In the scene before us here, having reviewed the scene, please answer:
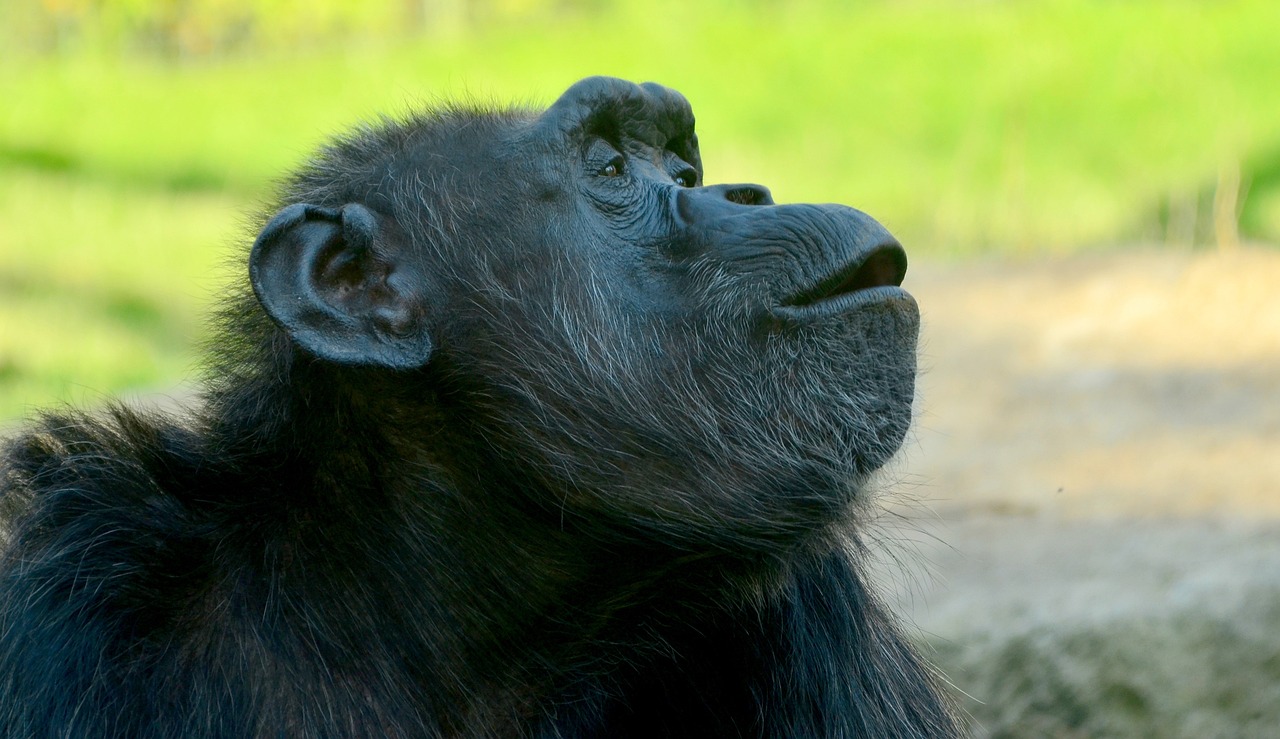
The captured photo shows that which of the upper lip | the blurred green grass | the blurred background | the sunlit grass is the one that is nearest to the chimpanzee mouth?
the upper lip

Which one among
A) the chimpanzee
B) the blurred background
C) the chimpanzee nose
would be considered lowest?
the blurred background

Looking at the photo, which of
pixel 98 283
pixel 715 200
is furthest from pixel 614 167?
pixel 98 283

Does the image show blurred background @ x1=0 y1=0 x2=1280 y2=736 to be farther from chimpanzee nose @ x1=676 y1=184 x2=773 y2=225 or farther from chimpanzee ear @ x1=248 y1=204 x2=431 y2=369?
chimpanzee nose @ x1=676 y1=184 x2=773 y2=225

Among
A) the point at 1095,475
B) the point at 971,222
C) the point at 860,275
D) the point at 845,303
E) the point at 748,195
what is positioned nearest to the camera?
the point at 845,303

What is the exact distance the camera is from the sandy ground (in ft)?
16.2

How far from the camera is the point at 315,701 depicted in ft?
11.0

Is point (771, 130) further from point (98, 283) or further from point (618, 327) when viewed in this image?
point (618, 327)

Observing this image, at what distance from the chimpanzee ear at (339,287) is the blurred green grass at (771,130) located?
22.1 ft

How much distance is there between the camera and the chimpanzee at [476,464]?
3.37 metres

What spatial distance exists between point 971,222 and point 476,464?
34.8 ft

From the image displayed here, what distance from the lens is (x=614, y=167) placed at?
372 cm

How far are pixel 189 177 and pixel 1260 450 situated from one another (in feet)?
45.0

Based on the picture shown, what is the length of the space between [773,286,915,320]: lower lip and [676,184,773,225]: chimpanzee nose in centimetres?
30

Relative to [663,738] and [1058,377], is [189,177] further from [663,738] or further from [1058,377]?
[663,738]
